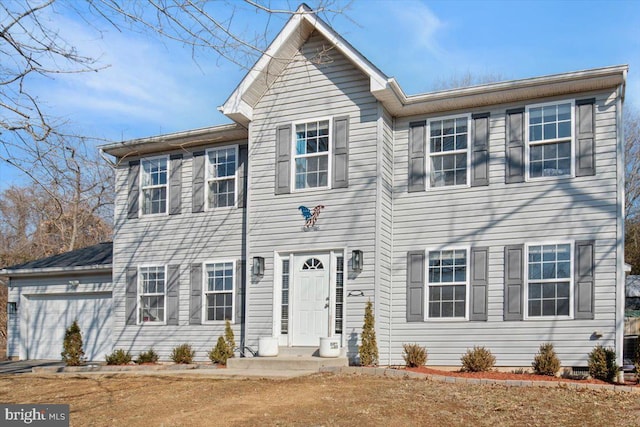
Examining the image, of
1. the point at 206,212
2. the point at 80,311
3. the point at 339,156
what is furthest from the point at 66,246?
the point at 339,156

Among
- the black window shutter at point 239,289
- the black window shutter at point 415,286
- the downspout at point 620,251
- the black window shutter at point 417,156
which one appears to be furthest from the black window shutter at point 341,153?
the downspout at point 620,251

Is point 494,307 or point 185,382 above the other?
point 494,307

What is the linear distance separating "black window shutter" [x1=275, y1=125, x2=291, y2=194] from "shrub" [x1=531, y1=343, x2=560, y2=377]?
5.67 metres

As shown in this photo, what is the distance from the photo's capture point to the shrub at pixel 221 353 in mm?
14074

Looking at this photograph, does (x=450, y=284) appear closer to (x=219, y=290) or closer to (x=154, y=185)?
(x=219, y=290)

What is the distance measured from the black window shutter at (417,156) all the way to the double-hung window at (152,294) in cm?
619

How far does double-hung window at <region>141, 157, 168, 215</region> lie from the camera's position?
645 inches

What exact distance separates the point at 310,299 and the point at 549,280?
4.51m

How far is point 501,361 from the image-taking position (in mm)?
12633

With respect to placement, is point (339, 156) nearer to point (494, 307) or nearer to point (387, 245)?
point (387, 245)

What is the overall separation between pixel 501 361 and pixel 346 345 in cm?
283

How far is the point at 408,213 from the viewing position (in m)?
13.7

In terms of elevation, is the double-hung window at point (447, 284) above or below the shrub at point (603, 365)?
above

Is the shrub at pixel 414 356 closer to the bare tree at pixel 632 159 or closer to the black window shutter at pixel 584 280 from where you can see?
the black window shutter at pixel 584 280
